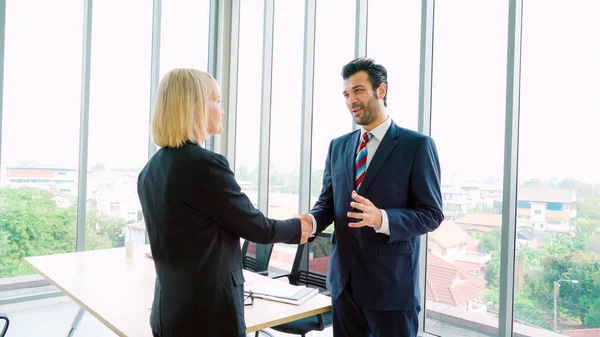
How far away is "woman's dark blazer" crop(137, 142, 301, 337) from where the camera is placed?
4.63 feet

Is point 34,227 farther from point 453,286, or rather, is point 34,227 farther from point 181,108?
point 453,286

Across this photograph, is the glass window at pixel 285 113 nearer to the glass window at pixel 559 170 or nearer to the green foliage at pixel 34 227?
the green foliage at pixel 34 227

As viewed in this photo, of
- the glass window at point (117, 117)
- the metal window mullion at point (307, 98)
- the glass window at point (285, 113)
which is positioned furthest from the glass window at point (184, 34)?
the metal window mullion at point (307, 98)

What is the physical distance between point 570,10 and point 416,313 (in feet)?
7.65

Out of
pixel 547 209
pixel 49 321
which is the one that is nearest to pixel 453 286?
pixel 547 209

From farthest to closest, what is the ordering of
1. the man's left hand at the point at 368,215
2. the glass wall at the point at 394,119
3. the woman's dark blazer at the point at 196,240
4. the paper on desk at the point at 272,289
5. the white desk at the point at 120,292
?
the glass wall at the point at 394,119 < the paper on desk at the point at 272,289 < the white desk at the point at 120,292 < the man's left hand at the point at 368,215 < the woman's dark blazer at the point at 196,240

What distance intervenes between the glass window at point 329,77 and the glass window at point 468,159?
0.93 metres

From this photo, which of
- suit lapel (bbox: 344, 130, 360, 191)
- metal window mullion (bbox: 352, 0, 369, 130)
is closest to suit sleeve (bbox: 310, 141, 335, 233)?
suit lapel (bbox: 344, 130, 360, 191)

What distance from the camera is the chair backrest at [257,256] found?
133 inches

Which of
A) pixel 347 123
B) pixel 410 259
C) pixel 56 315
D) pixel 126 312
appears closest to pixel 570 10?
pixel 347 123

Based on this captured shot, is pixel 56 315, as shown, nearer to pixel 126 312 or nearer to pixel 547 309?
pixel 126 312

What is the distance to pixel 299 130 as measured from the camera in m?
4.50

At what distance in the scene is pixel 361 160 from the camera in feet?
6.43

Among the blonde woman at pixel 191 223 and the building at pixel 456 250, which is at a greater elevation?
the blonde woman at pixel 191 223
